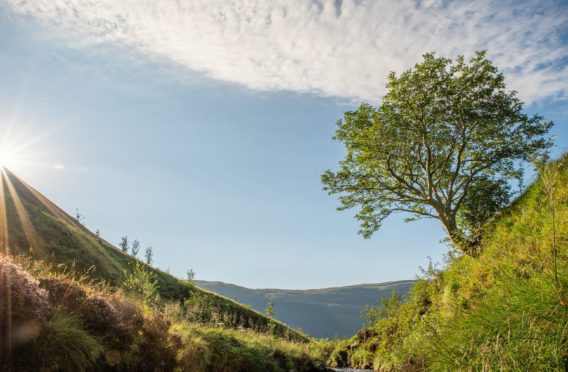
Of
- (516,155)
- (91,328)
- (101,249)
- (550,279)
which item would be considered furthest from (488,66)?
(101,249)

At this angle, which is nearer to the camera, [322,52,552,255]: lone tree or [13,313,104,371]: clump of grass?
[13,313,104,371]: clump of grass

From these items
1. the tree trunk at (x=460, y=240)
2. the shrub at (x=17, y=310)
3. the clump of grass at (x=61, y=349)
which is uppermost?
the tree trunk at (x=460, y=240)

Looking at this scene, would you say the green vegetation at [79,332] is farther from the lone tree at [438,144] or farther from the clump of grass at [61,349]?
the lone tree at [438,144]

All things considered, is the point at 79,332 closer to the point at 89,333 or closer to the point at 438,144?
the point at 89,333

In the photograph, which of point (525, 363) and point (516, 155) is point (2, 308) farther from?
point (516, 155)

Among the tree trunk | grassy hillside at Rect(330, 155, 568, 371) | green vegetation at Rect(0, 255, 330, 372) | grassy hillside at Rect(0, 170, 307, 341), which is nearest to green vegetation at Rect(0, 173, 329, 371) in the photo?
green vegetation at Rect(0, 255, 330, 372)

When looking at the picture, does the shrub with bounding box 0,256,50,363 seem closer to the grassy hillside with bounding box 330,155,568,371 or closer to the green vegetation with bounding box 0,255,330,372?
the green vegetation with bounding box 0,255,330,372

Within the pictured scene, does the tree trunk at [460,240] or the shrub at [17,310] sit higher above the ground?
the tree trunk at [460,240]

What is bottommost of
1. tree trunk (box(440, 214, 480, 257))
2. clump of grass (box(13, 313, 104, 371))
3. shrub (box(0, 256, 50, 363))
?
clump of grass (box(13, 313, 104, 371))

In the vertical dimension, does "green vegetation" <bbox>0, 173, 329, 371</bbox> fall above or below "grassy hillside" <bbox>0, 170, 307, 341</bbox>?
below

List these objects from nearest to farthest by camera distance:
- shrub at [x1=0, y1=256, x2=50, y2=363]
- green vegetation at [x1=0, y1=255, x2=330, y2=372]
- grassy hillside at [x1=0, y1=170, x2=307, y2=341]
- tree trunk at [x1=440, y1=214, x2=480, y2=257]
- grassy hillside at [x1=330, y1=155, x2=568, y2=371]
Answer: grassy hillside at [x1=330, y1=155, x2=568, y2=371] < shrub at [x1=0, y1=256, x2=50, y2=363] < green vegetation at [x1=0, y1=255, x2=330, y2=372] < tree trunk at [x1=440, y1=214, x2=480, y2=257] < grassy hillside at [x1=0, y1=170, x2=307, y2=341]

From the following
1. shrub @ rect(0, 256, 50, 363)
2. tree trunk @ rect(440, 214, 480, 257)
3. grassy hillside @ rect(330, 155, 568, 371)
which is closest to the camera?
grassy hillside @ rect(330, 155, 568, 371)

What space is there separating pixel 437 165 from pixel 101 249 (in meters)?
42.5

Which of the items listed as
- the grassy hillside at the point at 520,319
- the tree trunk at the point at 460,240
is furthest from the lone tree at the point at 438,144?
the grassy hillside at the point at 520,319
